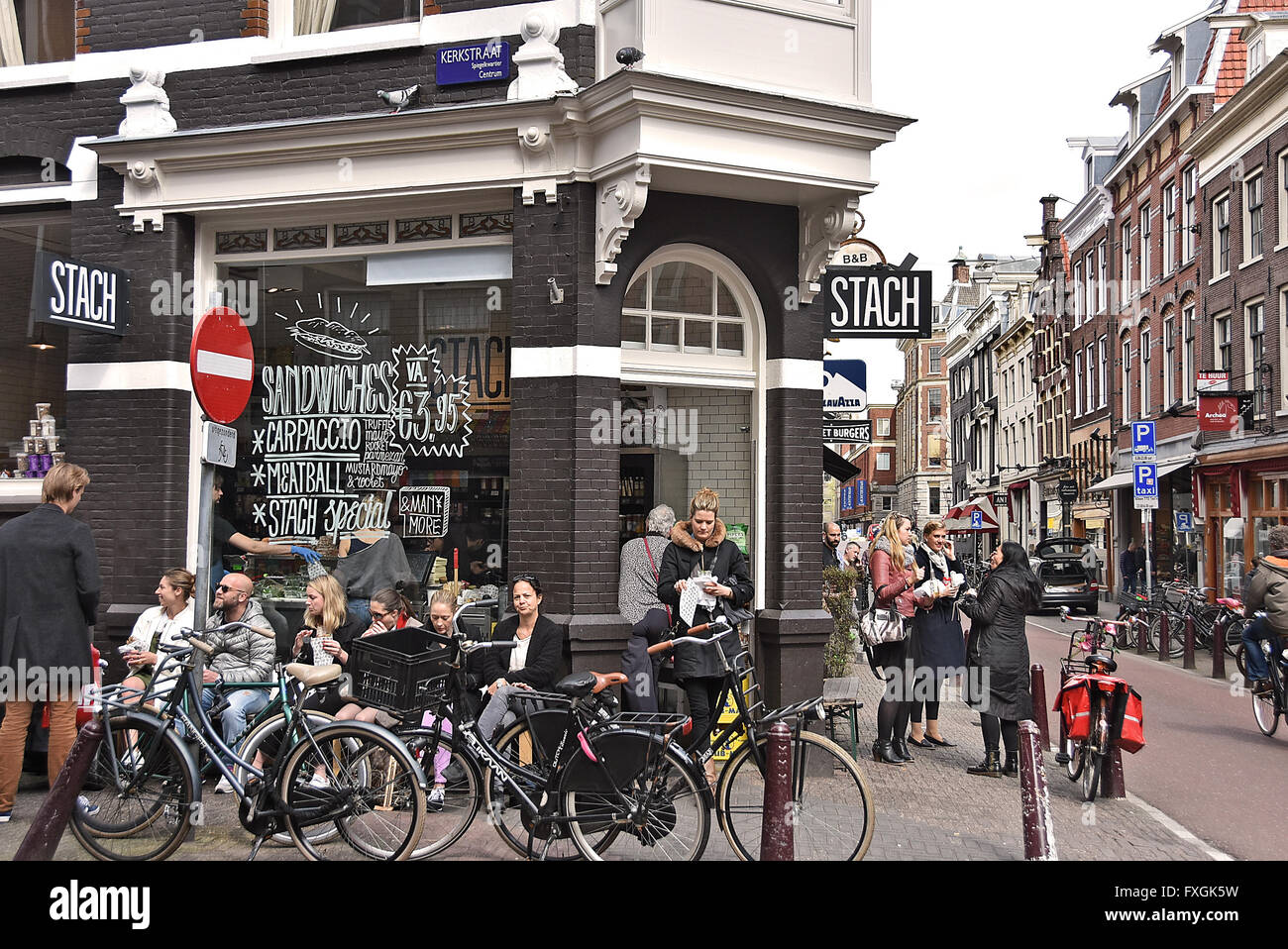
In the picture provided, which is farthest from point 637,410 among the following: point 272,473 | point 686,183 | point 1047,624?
point 1047,624

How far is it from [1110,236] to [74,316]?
119 ft

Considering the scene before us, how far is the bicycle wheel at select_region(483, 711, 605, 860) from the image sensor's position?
598 cm

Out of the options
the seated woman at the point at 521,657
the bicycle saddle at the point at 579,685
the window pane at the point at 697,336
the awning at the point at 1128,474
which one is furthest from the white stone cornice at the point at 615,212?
the awning at the point at 1128,474

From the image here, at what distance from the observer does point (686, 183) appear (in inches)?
342

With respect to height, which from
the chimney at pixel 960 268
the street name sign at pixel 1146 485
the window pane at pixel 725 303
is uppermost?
the chimney at pixel 960 268

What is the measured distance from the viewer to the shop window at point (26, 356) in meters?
10.2

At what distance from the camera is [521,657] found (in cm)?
702

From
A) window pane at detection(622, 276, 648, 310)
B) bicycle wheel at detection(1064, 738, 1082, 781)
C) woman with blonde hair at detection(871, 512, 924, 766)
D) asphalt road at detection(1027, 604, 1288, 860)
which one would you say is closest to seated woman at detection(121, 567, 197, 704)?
window pane at detection(622, 276, 648, 310)

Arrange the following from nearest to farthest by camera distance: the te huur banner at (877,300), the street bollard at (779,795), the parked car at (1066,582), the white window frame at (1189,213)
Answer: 1. the street bollard at (779,795)
2. the te huur banner at (877,300)
3. the parked car at (1066,582)
4. the white window frame at (1189,213)

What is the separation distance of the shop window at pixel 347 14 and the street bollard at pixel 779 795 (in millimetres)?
6944

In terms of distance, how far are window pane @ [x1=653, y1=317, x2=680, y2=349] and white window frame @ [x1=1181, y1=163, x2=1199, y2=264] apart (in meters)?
24.8

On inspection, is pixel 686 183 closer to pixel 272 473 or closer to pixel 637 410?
pixel 637 410

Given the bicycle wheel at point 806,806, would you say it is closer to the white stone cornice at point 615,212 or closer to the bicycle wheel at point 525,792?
the bicycle wheel at point 525,792

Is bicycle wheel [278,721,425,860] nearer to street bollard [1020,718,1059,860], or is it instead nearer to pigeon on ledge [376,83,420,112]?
street bollard [1020,718,1059,860]
